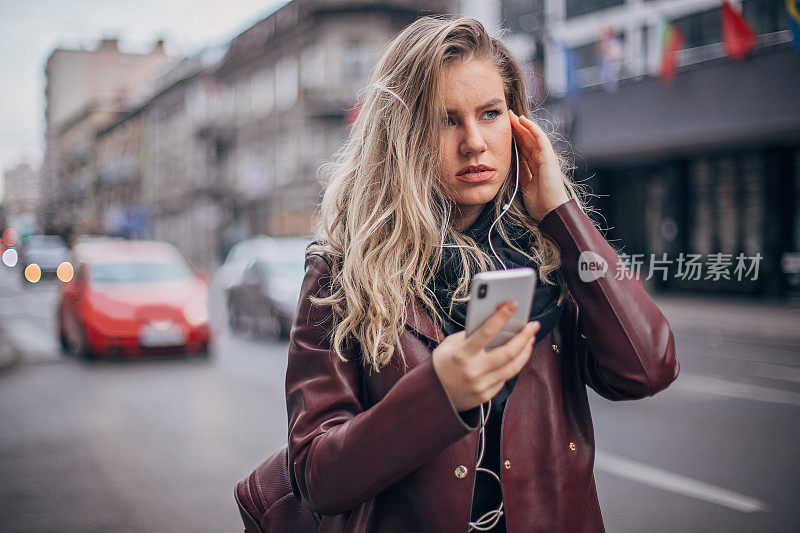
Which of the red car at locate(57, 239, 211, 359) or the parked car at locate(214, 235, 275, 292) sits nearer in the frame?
the red car at locate(57, 239, 211, 359)

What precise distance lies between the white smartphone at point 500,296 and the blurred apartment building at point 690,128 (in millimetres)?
12566

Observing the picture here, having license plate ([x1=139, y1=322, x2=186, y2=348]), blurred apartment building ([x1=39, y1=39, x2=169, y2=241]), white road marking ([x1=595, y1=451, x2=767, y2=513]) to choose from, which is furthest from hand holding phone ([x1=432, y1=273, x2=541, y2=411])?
blurred apartment building ([x1=39, y1=39, x2=169, y2=241])

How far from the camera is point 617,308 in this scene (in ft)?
4.53

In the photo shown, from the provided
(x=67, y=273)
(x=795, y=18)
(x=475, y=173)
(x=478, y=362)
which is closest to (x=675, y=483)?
(x=795, y=18)

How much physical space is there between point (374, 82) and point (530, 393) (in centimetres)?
75

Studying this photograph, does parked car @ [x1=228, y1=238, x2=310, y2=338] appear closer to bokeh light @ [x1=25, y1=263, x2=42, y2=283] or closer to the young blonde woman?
the young blonde woman

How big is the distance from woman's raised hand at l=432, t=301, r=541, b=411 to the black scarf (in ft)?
0.97

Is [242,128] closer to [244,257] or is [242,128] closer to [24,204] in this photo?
[244,257]

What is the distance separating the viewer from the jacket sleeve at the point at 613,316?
1.39 meters

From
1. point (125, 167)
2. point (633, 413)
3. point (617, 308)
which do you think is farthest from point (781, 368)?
point (125, 167)

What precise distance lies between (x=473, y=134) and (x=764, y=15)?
51.8ft

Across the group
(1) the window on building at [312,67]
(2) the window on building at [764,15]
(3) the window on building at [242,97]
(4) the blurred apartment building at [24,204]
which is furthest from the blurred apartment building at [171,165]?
(2) the window on building at [764,15]

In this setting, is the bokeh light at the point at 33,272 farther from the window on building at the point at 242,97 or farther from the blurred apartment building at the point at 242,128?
the window on building at the point at 242,97

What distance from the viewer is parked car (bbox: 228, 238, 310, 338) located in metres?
11.3
